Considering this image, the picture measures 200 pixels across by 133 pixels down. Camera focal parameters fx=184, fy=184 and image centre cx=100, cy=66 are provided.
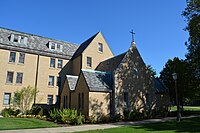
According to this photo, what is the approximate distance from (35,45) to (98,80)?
55.5 ft

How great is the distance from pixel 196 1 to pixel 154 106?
14.4m

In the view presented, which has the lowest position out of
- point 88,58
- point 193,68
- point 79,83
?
point 79,83

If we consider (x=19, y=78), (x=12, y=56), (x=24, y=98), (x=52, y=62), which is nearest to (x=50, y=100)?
(x=24, y=98)

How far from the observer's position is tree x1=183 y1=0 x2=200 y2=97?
22175 mm

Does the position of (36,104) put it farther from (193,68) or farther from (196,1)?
(196,1)

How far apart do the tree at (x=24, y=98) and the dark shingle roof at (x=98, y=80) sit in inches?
464

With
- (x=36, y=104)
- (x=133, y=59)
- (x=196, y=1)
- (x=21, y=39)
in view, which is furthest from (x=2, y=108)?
(x=196, y=1)

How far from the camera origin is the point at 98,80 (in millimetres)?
23078

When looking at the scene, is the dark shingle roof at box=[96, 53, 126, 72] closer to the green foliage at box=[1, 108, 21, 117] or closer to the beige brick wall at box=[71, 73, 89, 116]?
the beige brick wall at box=[71, 73, 89, 116]

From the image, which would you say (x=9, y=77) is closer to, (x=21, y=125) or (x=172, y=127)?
(x=21, y=125)

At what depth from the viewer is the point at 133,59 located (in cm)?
2572

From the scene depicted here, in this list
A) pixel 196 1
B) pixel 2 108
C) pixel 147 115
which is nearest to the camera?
pixel 196 1

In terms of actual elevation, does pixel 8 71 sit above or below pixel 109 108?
above

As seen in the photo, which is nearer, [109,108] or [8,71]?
[109,108]
